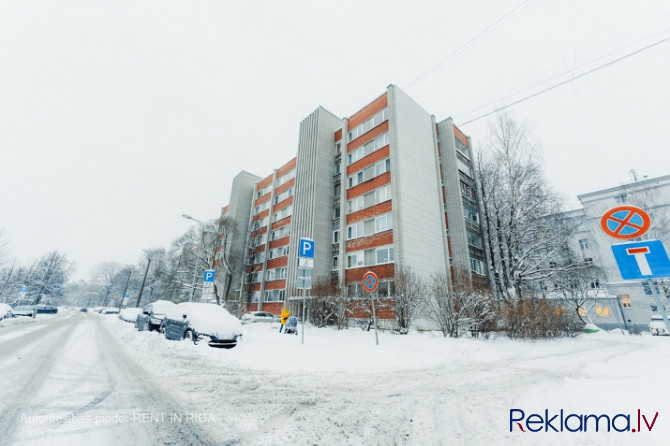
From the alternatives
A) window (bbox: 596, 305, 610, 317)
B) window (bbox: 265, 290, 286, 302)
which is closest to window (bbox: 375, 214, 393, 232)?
window (bbox: 265, 290, 286, 302)

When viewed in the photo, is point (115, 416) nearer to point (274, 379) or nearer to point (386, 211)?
point (274, 379)

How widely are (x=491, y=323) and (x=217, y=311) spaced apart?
1298 centimetres

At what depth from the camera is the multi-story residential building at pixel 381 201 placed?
2202cm

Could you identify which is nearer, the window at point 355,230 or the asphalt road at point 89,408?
the asphalt road at point 89,408

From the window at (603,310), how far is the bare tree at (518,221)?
71.4 ft

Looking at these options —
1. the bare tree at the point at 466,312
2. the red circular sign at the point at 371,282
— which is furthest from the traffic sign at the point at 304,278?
the bare tree at the point at 466,312

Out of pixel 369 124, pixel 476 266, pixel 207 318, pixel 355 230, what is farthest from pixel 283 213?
pixel 207 318

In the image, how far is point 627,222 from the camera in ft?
12.4

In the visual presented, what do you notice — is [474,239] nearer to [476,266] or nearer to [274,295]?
[476,266]

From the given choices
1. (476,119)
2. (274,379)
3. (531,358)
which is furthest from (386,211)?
(274,379)

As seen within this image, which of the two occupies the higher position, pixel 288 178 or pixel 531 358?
pixel 288 178

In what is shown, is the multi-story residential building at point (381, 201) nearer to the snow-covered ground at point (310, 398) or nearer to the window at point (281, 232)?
the window at point (281, 232)

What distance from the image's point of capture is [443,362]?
8633 millimetres

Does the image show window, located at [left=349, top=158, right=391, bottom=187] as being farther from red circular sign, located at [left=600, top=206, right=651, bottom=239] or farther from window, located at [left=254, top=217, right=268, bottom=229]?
red circular sign, located at [left=600, top=206, right=651, bottom=239]
